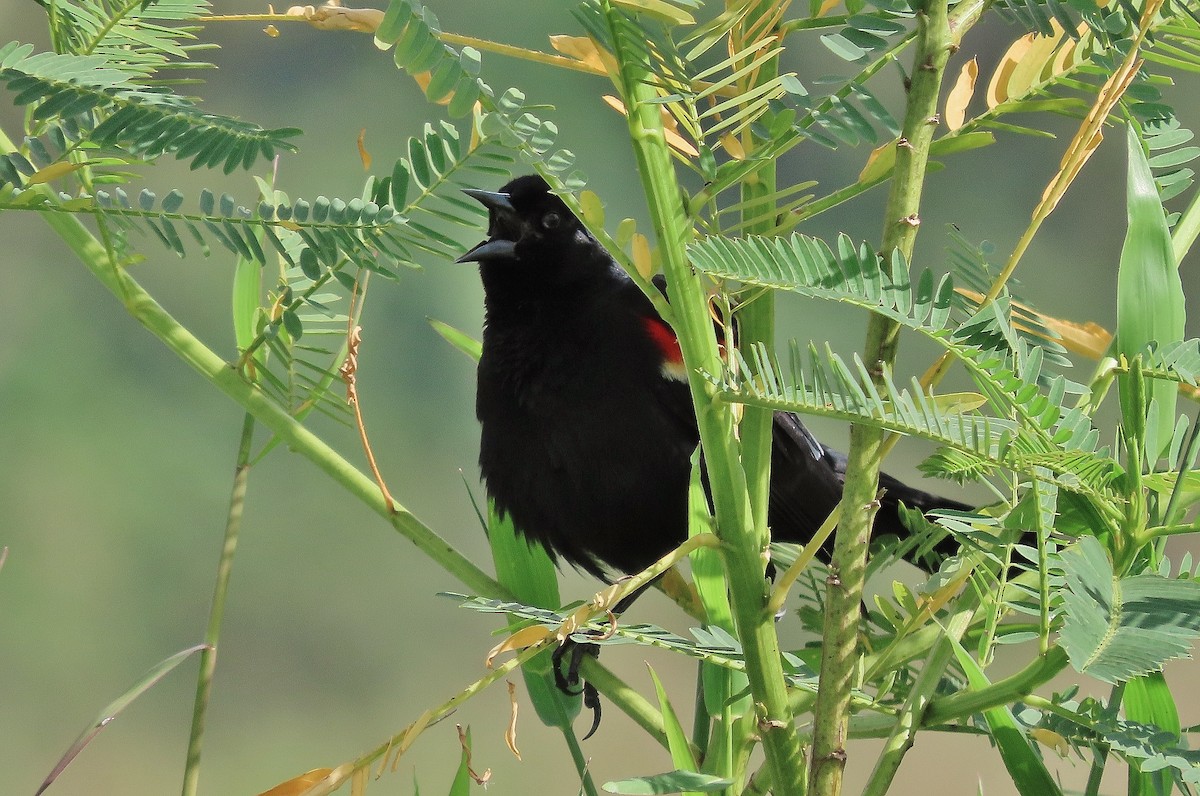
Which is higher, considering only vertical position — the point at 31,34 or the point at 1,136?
the point at 31,34

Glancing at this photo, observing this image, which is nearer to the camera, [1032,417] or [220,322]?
[1032,417]

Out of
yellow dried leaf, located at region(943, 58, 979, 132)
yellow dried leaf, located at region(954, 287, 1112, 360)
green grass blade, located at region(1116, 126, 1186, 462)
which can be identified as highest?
yellow dried leaf, located at region(943, 58, 979, 132)

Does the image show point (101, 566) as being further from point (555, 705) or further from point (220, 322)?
point (555, 705)

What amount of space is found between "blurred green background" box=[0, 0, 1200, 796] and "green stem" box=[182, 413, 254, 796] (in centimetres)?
252

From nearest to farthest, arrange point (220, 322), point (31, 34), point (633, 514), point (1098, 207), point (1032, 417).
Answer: point (1032, 417)
point (633, 514)
point (31, 34)
point (220, 322)
point (1098, 207)

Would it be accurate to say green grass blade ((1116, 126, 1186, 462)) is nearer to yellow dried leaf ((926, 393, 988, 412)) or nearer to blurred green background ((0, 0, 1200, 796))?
yellow dried leaf ((926, 393, 988, 412))

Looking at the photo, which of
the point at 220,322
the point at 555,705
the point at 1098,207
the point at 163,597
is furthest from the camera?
the point at 1098,207

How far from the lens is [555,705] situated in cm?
55

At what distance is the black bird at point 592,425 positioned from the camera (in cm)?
92

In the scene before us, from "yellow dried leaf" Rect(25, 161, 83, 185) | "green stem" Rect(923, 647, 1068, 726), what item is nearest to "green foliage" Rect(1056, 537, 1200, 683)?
"green stem" Rect(923, 647, 1068, 726)

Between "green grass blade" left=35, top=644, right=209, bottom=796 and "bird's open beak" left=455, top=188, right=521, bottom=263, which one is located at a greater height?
"bird's open beak" left=455, top=188, right=521, bottom=263

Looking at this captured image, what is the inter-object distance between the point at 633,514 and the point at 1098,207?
10.9ft

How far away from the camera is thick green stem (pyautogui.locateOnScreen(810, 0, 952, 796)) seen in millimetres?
267

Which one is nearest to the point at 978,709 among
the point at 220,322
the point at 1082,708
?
the point at 1082,708
